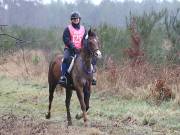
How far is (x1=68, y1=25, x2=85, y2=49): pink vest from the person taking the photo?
12820mm

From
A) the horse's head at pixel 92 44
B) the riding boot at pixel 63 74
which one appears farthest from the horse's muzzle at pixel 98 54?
the riding boot at pixel 63 74

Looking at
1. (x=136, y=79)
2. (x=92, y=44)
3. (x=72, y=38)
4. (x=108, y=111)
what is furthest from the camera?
(x=136, y=79)

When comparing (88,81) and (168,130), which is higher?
(88,81)

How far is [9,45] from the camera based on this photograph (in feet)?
84.4

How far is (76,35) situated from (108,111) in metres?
2.83

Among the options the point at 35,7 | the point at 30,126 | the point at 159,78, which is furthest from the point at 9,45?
the point at 35,7

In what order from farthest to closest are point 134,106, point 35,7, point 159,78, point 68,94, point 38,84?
1. point 35,7
2. point 38,84
3. point 159,78
4. point 134,106
5. point 68,94

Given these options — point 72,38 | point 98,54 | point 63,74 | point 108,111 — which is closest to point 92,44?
point 98,54

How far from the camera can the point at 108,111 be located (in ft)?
48.1

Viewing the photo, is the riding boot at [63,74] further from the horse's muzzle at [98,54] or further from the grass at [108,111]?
the horse's muzzle at [98,54]

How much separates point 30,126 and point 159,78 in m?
6.66

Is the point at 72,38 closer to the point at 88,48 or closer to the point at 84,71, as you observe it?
the point at 88,48

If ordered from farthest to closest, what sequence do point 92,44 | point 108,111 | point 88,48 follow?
point 108,111 → point 88,48 → point 92,44

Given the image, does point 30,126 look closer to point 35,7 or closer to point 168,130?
point 168,130
